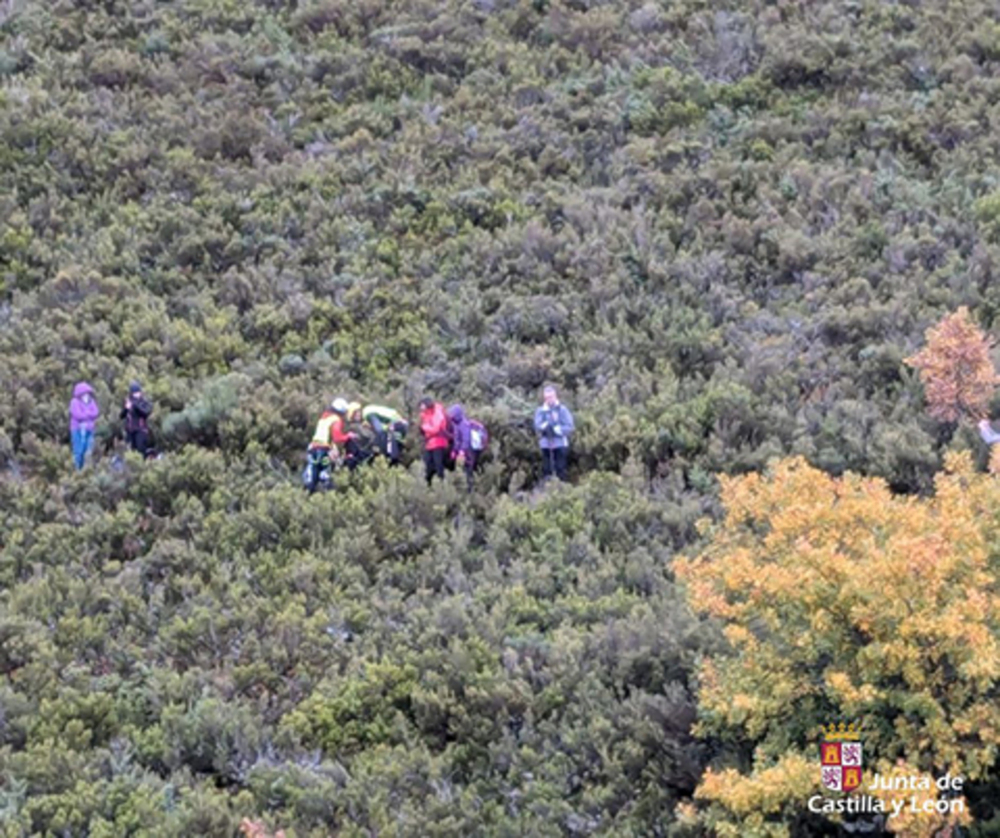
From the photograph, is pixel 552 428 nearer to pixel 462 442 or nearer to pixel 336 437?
pixel 462 442

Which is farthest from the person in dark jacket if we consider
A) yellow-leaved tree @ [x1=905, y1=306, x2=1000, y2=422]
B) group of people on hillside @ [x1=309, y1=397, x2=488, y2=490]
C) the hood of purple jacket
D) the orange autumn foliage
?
yellow-leaved tree @ [x1=905, y1=306, x2=1000, y2=422]

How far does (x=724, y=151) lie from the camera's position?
75.4 ft

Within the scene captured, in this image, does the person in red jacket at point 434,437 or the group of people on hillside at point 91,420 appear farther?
the group of people on hillside at point 91,420

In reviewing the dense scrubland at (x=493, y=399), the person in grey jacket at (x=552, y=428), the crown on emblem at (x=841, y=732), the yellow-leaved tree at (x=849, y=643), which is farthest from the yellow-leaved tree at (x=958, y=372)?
the crown on emblem at (x=841, y=732)

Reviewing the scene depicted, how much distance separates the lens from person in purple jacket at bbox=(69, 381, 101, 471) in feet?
53.5

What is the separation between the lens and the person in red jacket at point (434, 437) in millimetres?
15930

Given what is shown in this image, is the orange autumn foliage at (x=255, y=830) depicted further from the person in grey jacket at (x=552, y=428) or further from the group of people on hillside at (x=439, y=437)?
the person in grey jacket at (x=552, y=428)

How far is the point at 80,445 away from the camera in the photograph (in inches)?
645

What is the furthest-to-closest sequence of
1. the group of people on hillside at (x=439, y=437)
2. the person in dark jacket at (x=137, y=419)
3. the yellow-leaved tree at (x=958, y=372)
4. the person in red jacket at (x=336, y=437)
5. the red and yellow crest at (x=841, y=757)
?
1. the person in dark jacket at (x=137, y=419)
2. the group of people on hillside at (x=439, y=437)
3. the person in red jacket at (x=336, y=437)
4. the yellow-leaved tree at (x=958, y=372)
5. the red and yellow crest at (x=841, y=757)

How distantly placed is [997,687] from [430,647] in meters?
5.18

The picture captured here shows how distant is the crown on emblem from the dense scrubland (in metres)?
0.12

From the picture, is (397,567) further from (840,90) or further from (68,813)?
(840,90)

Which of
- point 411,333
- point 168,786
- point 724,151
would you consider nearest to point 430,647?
point 168,786

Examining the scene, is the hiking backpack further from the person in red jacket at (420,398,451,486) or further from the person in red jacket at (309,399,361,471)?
the person in red jacket at (309,399,361,471)
